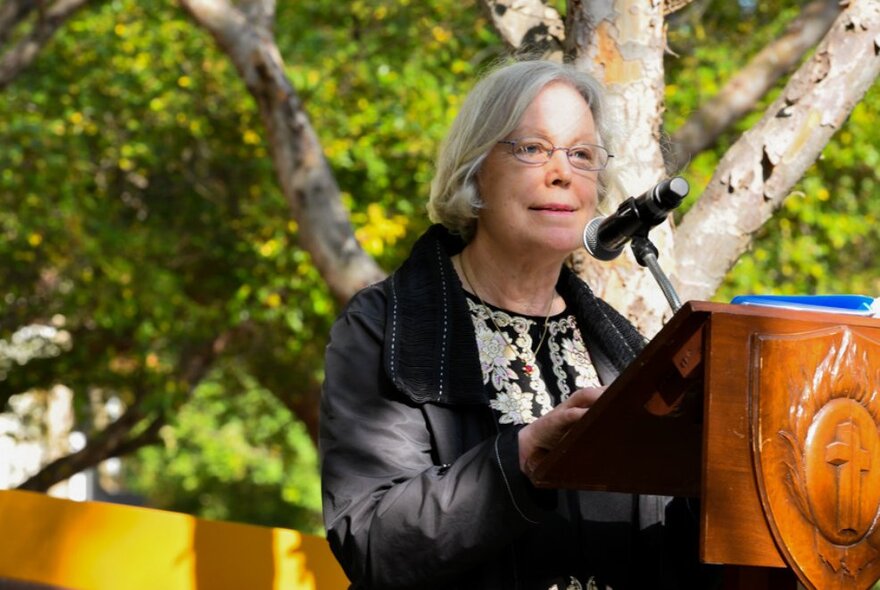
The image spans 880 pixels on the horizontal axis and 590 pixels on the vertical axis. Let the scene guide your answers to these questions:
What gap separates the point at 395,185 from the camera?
979 cm

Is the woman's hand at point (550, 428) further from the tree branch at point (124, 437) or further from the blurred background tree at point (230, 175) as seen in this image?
the tree branch at point (124, 437)

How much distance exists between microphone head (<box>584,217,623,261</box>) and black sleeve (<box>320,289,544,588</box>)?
391 millimetres

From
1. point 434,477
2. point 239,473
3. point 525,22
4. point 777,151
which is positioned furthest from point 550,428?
point 239,473

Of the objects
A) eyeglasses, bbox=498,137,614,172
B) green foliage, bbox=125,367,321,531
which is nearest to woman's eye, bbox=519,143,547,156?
eyeglasses, bbox=498,137,614,172

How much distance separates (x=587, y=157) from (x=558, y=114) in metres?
0.10

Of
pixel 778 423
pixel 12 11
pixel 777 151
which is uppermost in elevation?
pixel 778 423

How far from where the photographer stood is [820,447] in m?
1.85

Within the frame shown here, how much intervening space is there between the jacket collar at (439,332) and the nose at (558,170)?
266 mm

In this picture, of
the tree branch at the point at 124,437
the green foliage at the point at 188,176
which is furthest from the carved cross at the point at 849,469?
the tree branch at the point at 124,437

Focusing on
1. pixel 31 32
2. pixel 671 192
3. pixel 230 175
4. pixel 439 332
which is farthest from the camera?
pixel 230 175

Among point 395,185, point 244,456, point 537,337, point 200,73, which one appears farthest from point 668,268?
point 244,456

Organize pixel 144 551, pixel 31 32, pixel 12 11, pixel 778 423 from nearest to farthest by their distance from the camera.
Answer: pixel 778 423 → pixel 144 551 → pixel 12 11 → pixel 31 32

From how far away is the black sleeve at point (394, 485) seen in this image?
7.20 feet

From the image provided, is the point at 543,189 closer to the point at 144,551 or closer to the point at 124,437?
the point at 144,551
